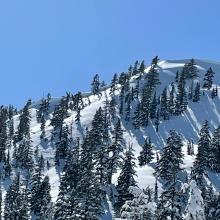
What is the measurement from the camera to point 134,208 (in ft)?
127

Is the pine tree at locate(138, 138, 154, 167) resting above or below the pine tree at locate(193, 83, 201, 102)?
below

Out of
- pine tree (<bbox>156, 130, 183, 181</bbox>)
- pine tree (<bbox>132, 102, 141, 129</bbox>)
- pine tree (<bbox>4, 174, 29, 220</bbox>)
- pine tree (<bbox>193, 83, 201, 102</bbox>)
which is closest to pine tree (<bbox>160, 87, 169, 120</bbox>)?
pine tree (<bbox>132, 102, 141, 129</bbox>)

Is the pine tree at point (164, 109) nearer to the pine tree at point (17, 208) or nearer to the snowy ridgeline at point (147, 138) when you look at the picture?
the snowy ridgeline at point (147, 138)

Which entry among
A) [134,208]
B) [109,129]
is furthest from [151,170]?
[134,208]

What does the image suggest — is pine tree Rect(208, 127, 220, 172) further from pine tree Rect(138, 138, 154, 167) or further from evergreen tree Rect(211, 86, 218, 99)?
evergreen tree Rect(211, 86, 218, 99)

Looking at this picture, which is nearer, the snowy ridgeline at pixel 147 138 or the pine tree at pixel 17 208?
the pine tree at pixel 17 208

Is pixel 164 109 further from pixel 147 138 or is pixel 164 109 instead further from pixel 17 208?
pixel 17 208

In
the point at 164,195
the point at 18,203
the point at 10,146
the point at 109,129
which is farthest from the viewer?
the point at 109,129

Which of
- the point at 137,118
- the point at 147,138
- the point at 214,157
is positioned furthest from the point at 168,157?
the point at 137,118

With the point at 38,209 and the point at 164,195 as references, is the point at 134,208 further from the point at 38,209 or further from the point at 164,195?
the point at 38,209

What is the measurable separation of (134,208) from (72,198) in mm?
23303

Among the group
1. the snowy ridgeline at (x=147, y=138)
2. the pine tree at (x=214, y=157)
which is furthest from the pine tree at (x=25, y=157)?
the pine tree at (x=214, y=157)

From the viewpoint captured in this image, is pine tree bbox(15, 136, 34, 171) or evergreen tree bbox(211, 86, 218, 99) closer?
pine tree bbox(15, 136, 34, 171)

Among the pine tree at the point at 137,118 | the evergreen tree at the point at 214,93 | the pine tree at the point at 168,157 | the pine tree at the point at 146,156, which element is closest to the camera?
the pine tree at the point at 168,157
